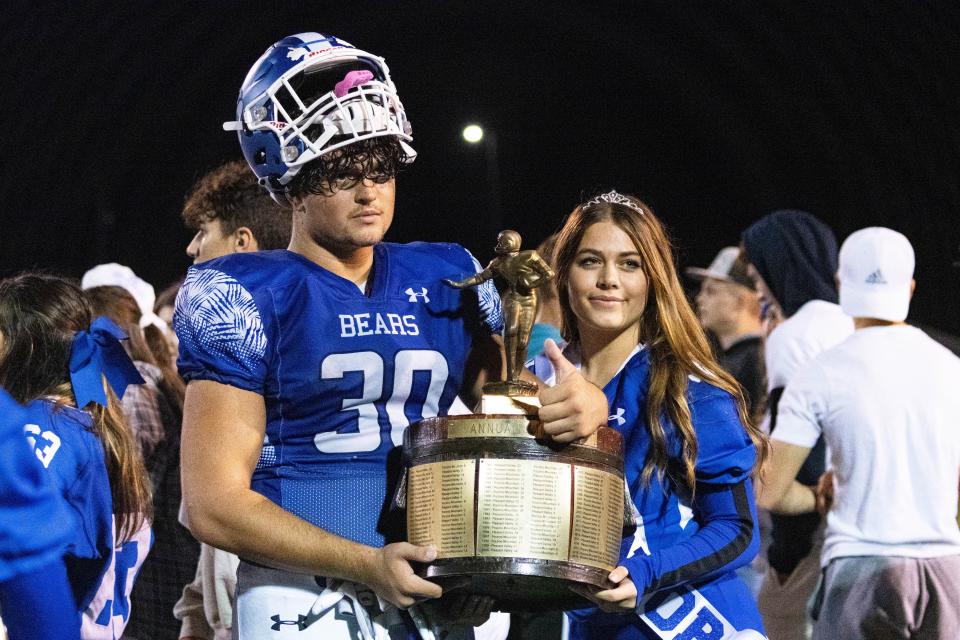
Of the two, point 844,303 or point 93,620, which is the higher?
point 844,303

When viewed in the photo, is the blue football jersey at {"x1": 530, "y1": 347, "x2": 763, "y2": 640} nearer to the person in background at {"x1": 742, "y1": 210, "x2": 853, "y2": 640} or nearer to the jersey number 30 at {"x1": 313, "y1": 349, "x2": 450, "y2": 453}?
the jersey number 30 at {"x1": 313, "y1": 349, "x2": 450, "y2": 453}

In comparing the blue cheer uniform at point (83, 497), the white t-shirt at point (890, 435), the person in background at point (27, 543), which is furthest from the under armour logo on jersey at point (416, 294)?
the white t-shirt at point (890, 435)

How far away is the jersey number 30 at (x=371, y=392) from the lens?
2053mm

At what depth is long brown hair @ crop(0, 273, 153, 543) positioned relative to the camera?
9.30 ft

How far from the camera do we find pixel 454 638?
83.4 inches

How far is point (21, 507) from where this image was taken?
221 cm

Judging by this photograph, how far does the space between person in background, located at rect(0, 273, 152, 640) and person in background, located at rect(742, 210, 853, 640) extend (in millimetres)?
2306

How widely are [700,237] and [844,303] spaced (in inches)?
156

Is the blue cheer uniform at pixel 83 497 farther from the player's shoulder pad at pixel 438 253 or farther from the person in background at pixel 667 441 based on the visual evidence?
the person in background at pixel 667 441

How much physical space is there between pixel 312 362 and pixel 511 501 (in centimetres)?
43

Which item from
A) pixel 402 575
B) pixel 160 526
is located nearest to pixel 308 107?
pixel 402 575

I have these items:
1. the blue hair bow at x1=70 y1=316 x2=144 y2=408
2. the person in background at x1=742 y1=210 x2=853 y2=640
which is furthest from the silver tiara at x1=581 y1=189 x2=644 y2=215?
the person in background at x1=742 y1=210 x2=853 y2=640

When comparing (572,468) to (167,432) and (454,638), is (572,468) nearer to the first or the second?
(454,638)

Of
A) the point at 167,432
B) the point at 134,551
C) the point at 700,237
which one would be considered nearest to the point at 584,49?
Answer: the point at 700,237
